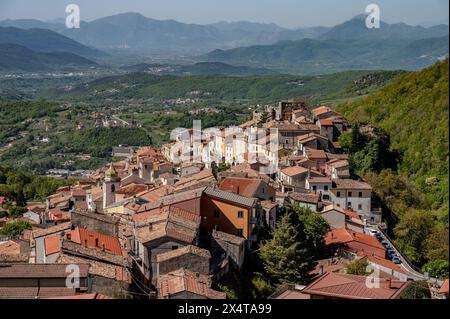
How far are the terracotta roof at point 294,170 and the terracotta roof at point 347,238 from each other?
17.1ft

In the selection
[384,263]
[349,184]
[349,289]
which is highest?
[349,289]

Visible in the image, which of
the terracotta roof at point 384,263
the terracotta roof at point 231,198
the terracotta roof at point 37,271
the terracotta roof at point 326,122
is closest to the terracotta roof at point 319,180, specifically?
the terracotta roof at point 384,263

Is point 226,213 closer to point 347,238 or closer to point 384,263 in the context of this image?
point 384,263

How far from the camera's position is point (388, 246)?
A: 938 inches

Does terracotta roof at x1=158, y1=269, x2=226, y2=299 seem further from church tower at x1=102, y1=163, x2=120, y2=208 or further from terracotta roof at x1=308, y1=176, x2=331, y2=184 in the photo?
terracotta roof at x1=308, y1=176, x2=331, y2=184

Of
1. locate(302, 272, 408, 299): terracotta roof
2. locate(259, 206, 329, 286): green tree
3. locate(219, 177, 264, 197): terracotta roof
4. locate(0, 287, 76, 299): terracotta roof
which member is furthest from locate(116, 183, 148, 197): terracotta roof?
locate(302, 272, 408, 299): terracotta roof

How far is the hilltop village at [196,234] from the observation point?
13.3m

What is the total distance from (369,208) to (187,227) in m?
13.0

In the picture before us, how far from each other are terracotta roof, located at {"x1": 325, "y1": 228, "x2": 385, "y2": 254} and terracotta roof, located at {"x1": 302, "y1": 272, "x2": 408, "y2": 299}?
912cm

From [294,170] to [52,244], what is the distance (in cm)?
1372

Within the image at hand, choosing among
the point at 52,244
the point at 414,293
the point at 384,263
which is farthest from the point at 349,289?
the point at 384,263

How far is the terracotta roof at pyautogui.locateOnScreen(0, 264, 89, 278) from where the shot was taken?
13305 mm

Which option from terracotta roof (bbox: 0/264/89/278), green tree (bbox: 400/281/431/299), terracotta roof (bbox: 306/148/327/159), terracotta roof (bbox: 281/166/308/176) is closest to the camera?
green tree (bbox: 400/281/431/299)

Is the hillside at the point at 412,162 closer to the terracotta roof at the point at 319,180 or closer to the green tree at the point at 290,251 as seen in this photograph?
the terracotta roof at the point at 319,180
